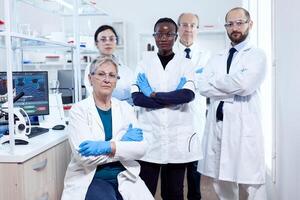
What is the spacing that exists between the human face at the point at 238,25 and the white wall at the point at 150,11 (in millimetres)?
3005

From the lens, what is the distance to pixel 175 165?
2010mm

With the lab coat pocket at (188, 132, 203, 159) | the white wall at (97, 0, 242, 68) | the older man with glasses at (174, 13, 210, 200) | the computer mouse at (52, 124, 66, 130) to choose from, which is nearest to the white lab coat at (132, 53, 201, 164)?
the lab coat pocket at (188, 132, 203, 159)

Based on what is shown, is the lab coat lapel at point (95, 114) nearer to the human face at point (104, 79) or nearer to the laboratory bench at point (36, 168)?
the human face at point (104, 79)

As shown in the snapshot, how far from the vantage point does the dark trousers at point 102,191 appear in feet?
4.92

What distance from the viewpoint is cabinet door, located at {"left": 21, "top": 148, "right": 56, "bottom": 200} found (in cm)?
148

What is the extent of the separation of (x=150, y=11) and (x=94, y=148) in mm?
4024

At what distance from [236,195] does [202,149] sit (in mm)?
392

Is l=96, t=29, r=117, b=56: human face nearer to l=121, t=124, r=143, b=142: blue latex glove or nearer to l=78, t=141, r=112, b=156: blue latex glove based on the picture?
l=121, t=124, r=143, b=142: blue latex glove

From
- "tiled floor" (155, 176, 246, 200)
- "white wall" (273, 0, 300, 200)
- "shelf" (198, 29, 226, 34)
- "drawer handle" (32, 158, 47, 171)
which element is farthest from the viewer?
"shelf" (198, 29, 226, 34)

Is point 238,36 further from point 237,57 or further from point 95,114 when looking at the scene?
point 95,114

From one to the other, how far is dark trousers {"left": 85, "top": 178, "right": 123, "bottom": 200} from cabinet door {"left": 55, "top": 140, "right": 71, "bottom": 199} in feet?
1.11

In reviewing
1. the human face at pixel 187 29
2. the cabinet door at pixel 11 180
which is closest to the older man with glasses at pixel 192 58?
the human face at pixel 187 29

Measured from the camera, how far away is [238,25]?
2.06 m

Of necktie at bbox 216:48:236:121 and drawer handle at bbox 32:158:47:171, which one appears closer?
drawer handle at bbox 32:158:47:171
